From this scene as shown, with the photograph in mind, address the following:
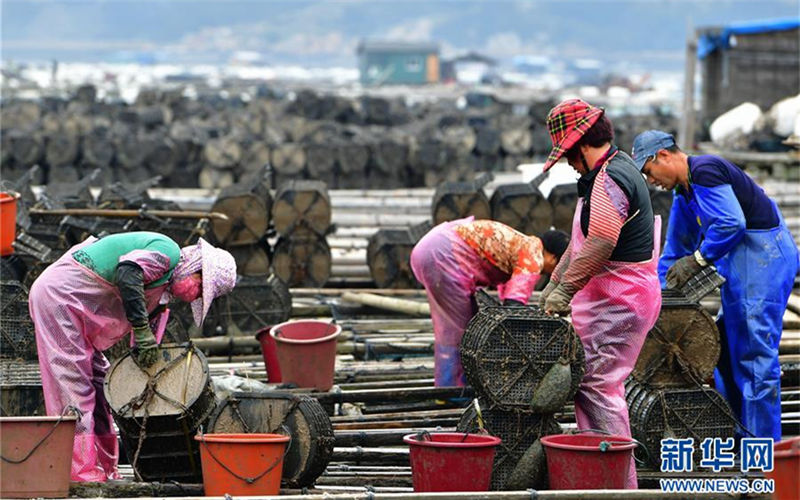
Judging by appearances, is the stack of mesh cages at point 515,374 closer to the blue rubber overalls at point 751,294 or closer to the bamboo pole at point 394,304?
the blue rubber overalls at point 751,294


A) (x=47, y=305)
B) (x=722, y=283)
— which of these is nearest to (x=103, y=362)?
(x=47, y=305)

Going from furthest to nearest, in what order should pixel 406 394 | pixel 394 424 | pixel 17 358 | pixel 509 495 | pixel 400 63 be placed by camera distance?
pixel 400 63 < pixel 406 394 < pixel 17 358 < pixel 394 424 < pixel 509 495

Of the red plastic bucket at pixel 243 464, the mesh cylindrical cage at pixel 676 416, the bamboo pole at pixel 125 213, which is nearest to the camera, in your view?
the red plastic bucket at pixel 243 464

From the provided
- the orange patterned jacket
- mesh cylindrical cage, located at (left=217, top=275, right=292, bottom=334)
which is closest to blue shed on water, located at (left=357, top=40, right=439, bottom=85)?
mesh cylindrical cage, located at (left=217, top=275, right=292, bottom=334)

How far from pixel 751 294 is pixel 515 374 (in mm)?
1720

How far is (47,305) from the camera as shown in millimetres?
7203

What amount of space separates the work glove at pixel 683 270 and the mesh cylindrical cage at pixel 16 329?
408cm

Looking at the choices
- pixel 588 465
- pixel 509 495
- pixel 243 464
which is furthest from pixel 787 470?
pixel 243 464

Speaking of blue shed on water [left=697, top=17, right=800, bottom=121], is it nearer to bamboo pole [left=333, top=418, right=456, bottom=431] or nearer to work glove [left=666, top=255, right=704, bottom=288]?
work glove [left=666, top=255, right=704, bottom=288]

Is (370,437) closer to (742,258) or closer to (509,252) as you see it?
(509,252)

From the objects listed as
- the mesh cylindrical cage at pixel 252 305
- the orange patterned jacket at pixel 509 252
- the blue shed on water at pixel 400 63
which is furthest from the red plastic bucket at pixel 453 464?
the blue shed on water at pixel 400 63

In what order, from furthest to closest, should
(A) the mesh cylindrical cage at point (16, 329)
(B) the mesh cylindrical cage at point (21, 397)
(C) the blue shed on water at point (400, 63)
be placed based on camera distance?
1. (C) the blue shed on water at point (400, 63)
2. (A) the mesh cylindrical cage at point (16, 329)
3. (B) the mesh cylindrical cage at point (21, 397)

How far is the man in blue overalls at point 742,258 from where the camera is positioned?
26.0ft

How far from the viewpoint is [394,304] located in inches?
476
